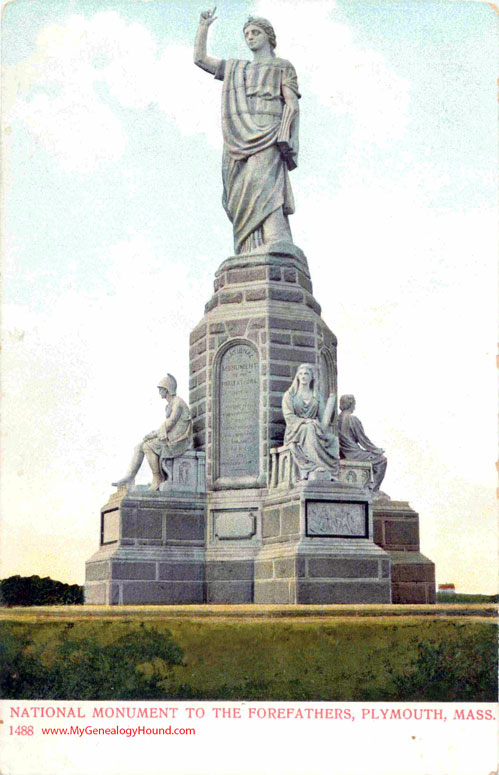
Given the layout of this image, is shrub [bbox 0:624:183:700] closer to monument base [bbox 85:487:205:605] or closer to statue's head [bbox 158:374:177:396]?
monument base [bbox 85:487:205:605]

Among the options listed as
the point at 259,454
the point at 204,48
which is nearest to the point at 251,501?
the point at 259,454

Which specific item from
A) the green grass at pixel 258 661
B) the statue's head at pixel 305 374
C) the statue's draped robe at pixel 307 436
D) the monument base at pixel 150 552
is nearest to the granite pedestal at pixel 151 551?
the monument base at pixel 150 552

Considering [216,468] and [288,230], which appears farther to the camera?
[288,230]

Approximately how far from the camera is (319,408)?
69.9ft

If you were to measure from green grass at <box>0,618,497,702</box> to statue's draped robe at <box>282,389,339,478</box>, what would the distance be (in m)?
5.39

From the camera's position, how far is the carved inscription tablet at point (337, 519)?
19.4 m

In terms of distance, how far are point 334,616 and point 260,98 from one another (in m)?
12.1

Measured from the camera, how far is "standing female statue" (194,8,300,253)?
23391mm

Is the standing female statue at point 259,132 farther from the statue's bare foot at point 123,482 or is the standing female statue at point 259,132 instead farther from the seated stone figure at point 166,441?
the statue's bare foot at point 123,482

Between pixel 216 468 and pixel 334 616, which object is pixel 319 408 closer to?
pixel 216 468

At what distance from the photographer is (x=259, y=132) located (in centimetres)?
2336

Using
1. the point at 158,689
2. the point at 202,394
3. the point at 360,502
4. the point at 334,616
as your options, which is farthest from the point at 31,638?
the point at 202,394
